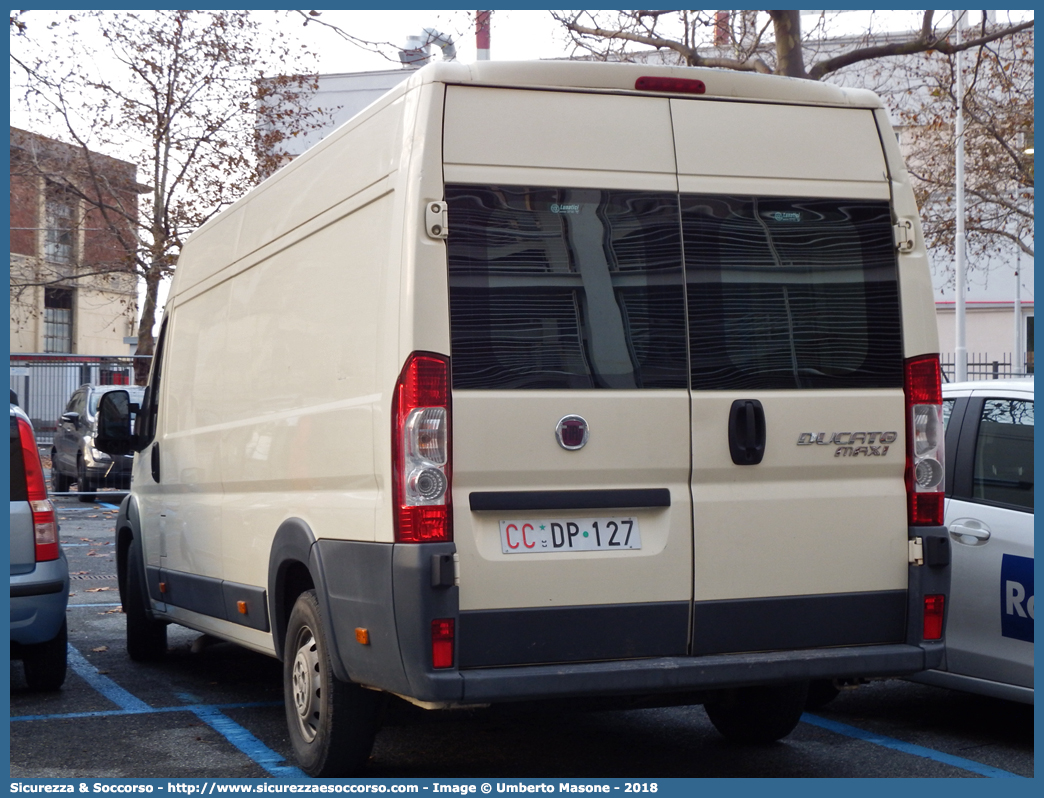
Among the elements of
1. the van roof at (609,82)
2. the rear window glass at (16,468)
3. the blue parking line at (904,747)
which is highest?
the van roof at (609,82)

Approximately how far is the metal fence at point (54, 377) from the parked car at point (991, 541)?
1775 centimetres

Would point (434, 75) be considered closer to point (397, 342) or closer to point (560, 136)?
point (560, 136)

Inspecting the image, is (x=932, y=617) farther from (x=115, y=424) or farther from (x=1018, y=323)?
(x=1018, y=323)

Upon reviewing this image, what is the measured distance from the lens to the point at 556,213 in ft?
14.8

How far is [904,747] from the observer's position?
5637 mm

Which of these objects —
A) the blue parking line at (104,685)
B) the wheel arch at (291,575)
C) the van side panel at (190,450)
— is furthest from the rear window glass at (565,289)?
the blue parking line at (104,685)

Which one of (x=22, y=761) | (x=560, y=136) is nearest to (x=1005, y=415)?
(x=560, y=136)

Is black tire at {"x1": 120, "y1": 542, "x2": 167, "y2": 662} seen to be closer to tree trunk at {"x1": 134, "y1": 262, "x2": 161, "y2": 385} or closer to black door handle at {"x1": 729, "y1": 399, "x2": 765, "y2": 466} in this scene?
black door handle at {"x1": 729, "y1": 399, "x2": 765, "y2": 466}

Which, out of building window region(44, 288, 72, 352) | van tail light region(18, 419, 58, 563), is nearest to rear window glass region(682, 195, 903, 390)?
van tail light region(18, 419, 58, 563)

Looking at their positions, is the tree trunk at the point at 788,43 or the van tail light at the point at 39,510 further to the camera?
the tree trunk at the point at 788,43

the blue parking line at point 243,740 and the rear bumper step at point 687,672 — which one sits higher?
the rear bumper step at point 687,672

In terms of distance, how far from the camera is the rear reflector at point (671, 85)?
4688mm

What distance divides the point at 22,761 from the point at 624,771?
2529mm

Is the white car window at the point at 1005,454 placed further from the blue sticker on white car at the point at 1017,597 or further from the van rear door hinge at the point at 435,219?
the van rear door hinge at the point at 435,219
